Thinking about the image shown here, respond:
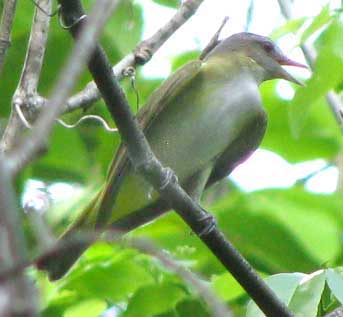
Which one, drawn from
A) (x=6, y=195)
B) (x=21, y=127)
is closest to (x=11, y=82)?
(x=21, y=127)

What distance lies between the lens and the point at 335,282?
87.6 inches

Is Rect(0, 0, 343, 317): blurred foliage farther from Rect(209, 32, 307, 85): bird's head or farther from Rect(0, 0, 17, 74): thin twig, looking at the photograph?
Rect(209, 32, 307, 85): bird's head

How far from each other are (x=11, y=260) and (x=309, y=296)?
5.46 ft

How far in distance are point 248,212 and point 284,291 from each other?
664 millimetres

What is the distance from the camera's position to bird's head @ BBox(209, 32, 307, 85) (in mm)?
4246

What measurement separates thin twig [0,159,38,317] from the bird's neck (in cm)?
306

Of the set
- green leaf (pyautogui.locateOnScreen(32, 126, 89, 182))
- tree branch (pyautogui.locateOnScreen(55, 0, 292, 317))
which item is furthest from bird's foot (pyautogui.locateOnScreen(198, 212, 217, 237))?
green leaf (pyautogui.locateOnScreen(32, 126, 89, 182))

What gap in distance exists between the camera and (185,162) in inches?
144

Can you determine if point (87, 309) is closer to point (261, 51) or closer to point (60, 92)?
point (261, 51)

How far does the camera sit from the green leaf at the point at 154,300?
2711 millimetres

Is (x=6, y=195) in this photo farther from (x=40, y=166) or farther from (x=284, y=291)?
(x=40, y=166)

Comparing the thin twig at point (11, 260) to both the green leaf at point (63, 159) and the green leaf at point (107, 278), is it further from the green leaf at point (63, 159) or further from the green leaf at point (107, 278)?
the green leaf at point (63, 159)

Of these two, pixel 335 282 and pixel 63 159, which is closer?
pixel 335 282

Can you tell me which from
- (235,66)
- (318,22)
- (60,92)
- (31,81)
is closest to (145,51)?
(31,81)
